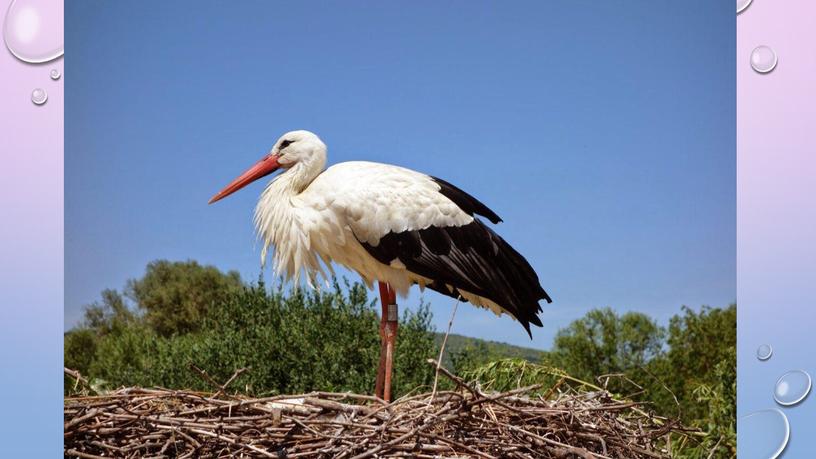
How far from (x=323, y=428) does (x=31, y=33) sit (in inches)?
54.8

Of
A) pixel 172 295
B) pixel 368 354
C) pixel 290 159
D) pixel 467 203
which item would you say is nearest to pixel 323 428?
pixel 467 203

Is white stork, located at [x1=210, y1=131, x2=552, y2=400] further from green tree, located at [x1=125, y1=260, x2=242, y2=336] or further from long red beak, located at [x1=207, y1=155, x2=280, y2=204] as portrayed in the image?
green tree, located at [x1=125, y1=260, x2=242, y2=336]

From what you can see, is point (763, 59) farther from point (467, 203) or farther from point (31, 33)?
point (31, 33)

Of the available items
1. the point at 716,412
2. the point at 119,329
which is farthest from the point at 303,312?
the point at 119,329

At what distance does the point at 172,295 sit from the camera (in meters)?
11.4

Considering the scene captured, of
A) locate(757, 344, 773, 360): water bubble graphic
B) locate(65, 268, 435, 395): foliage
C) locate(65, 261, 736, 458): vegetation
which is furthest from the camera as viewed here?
locate(65, 268, 435, 395): foliage

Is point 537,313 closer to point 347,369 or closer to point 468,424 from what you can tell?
point 468,424

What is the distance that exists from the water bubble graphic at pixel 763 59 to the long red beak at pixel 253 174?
170cm

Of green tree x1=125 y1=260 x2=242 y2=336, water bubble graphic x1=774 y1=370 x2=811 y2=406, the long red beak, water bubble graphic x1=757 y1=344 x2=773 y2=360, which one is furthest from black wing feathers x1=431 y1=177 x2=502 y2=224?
green tree x1=125 y1=260 x2=242 y2=336

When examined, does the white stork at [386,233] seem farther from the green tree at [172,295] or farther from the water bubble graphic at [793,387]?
the green tree at [172,295]

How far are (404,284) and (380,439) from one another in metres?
0.95

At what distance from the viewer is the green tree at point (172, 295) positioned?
11203 millimetres

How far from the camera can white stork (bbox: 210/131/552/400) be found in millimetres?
2957

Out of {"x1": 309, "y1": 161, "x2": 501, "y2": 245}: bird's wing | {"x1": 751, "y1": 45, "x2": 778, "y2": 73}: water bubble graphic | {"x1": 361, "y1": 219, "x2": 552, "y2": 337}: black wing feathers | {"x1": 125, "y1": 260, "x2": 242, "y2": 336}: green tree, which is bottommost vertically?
{"x1": 361, "y1": 219, "x2": 552, "y2": 337}: black wing feathers
